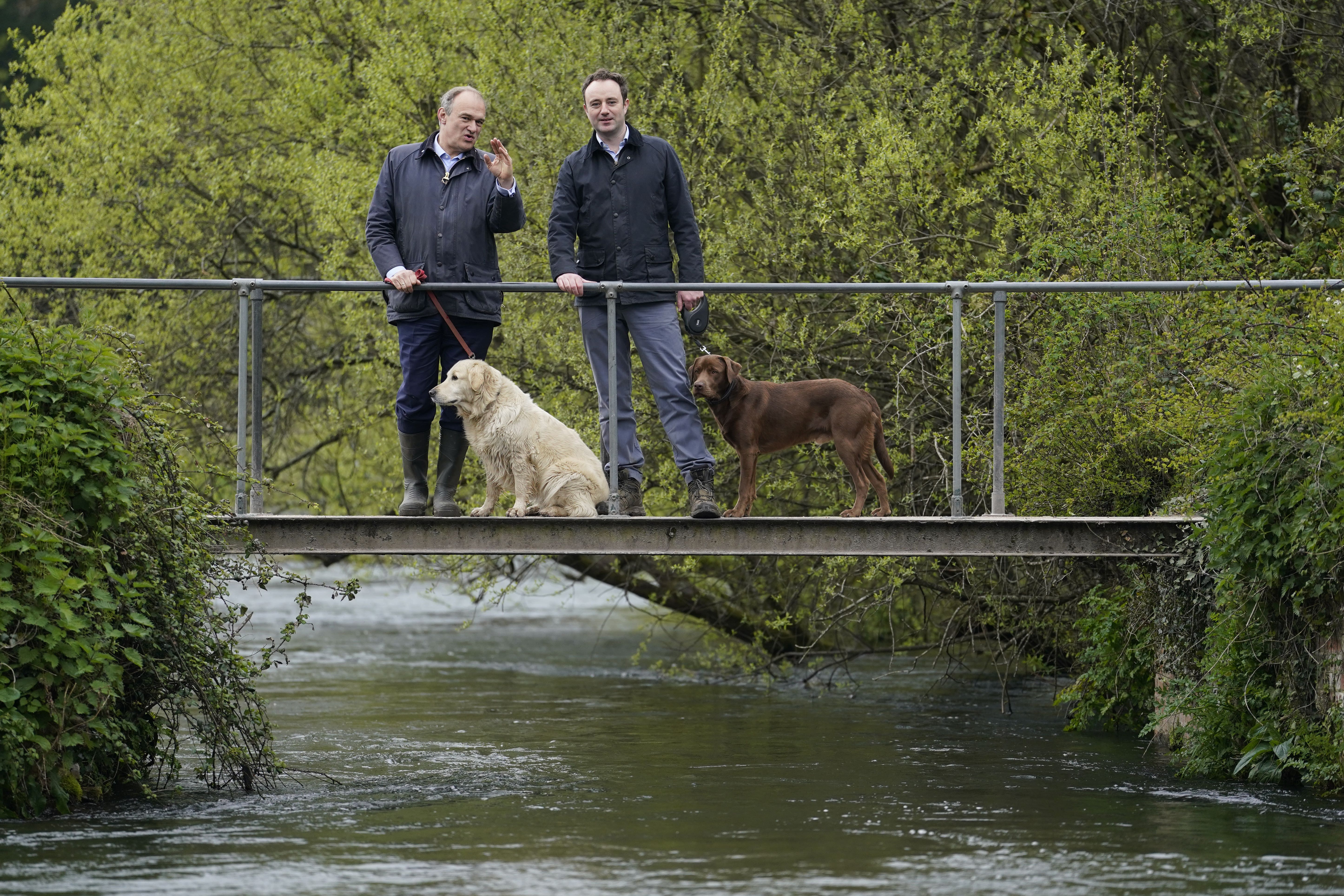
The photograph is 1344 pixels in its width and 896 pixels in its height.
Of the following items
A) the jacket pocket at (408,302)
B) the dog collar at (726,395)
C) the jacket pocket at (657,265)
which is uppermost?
the jacket pocket at (657,265)

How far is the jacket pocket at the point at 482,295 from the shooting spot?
9.58 m

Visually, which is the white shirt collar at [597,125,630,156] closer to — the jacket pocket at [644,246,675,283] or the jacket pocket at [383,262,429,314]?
the jacket pocket at [644,246,675,283]

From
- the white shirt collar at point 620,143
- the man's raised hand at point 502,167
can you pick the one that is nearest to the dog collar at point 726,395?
the white shirt collar at point 620,143

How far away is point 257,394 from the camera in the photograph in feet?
32.0

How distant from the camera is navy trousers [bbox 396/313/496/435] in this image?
31.6 ft

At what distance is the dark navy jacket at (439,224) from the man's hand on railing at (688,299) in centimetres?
96

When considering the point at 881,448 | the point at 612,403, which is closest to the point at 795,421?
the point at 881,448

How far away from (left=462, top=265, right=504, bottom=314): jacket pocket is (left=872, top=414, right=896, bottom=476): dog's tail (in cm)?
226

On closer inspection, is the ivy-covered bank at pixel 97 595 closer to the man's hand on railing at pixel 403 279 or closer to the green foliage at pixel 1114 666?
the man's hand on railing at pixel 403 279

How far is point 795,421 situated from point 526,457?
5.04ft

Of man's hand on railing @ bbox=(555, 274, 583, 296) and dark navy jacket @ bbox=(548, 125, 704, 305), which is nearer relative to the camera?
man's hand on railing @ bbox=(555, 274, 583, 296)

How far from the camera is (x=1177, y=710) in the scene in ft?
35.1

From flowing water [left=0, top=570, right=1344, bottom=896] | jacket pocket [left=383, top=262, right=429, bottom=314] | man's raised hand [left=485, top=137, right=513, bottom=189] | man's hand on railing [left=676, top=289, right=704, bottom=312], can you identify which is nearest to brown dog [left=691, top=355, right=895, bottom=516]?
man's hand on railing [left=676, top=289, right=704, bottom=312]

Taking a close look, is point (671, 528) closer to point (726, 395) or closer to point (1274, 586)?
point (726, 395)
